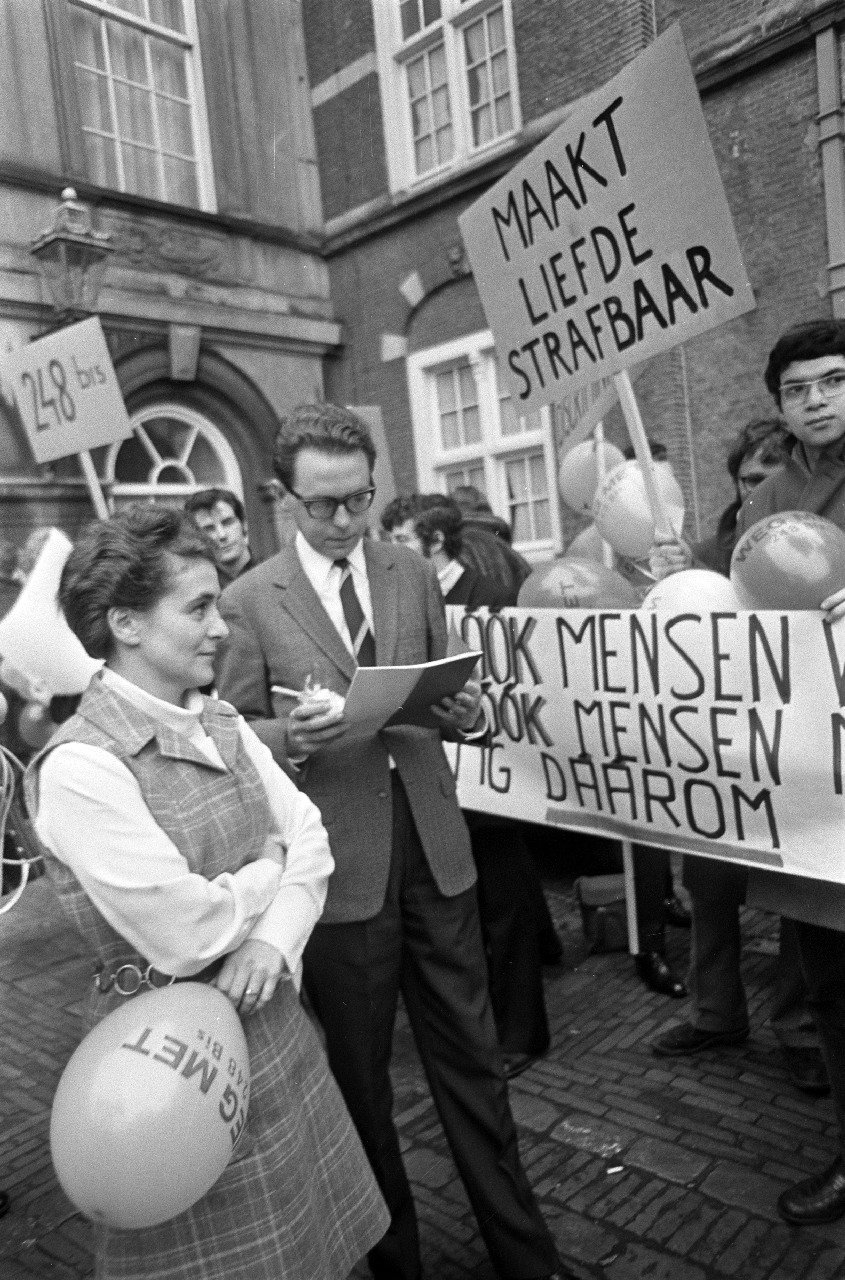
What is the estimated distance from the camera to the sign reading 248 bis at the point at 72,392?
5.45 m

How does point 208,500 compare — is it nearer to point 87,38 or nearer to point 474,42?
point 87,38

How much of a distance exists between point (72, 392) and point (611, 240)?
12.6 feet

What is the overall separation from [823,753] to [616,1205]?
1251mm

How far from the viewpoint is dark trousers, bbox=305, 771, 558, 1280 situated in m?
2.06

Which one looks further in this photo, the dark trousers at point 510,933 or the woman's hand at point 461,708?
the dark trousers at point 510,933

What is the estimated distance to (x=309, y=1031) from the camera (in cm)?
177

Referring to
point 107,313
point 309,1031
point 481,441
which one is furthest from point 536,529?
point 309,1031

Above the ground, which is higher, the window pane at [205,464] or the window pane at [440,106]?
the window pane at [440,106]

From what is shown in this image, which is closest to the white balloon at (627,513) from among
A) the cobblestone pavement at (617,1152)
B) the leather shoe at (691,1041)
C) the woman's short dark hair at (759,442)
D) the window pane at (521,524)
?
the woman's short dark hair at (759,442)

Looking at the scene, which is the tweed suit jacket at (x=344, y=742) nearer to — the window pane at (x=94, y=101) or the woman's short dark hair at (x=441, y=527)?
the woman's short dark hair at (x=441, y=527)

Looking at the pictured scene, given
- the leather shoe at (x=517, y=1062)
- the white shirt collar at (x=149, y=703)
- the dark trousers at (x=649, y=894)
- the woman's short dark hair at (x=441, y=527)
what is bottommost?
the leather shoe at (x=517, y=1062)

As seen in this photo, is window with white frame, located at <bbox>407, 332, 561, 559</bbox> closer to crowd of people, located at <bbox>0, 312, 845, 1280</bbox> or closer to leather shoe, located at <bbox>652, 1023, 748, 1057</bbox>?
leather shoe, located at <bbox>652, 1023, 748, 1057</bbox>

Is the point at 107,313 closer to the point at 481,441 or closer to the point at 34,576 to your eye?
the point at 481,441

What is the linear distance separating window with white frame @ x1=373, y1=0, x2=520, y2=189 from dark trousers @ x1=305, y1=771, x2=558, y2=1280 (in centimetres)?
608
